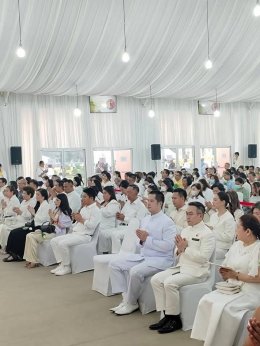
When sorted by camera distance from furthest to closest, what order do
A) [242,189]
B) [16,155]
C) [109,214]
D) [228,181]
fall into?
[16,155], [228,181], [242,189], [109,214]

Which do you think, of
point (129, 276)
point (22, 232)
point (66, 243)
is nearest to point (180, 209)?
point (66, 243)

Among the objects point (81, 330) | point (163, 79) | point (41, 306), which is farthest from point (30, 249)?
point (163, 79)

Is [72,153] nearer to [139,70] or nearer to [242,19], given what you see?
[139,70]

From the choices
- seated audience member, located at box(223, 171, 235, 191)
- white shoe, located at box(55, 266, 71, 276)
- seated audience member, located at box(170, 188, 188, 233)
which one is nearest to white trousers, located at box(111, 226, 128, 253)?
white shoe, located at box(55, 266, 71, 276)

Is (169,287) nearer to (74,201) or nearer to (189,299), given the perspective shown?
(189,299)

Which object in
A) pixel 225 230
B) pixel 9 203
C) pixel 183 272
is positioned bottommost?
pixel 183 272

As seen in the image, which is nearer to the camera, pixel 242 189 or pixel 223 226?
pixel 223 226

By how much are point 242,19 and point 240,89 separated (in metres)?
5.20

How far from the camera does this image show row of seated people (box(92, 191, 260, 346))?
3.69 meters

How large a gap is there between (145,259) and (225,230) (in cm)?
114

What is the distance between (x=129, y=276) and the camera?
Answer: 4898mm

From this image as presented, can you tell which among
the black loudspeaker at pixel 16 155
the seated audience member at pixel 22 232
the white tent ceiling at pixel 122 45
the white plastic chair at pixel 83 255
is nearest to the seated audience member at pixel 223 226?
the white plastic chair at pixel 83 255

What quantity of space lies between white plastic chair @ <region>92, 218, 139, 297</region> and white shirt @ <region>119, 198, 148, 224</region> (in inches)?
60.7

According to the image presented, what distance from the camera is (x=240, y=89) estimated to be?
16.2m
